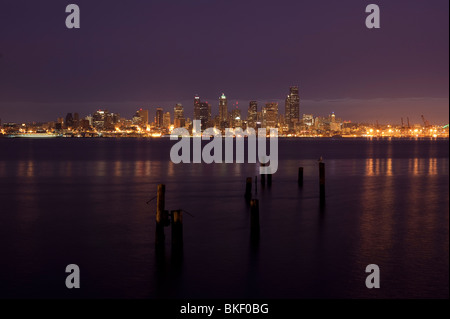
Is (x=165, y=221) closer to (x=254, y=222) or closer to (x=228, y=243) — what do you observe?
(x=228, y=243)

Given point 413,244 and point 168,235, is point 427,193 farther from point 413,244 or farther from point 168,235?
point 168,235

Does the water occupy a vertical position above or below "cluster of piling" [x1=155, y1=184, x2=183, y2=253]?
below

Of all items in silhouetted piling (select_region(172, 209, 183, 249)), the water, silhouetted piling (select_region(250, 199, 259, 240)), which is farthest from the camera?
silhouetted piling (select_region(250, 199, 259, 240))

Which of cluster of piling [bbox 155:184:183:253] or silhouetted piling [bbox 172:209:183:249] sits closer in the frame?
silhouetted piling [bbox 172:209:183:249]

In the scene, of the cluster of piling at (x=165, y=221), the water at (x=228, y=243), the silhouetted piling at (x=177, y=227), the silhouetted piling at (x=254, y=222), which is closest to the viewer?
the water at (x=228, y=243)

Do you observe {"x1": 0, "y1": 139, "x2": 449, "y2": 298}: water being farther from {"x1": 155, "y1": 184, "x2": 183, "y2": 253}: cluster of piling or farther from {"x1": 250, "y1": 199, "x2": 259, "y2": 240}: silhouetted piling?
{"x1": 155, "y1": 184, "x2": 183, "y2": 253}: cluster of piling

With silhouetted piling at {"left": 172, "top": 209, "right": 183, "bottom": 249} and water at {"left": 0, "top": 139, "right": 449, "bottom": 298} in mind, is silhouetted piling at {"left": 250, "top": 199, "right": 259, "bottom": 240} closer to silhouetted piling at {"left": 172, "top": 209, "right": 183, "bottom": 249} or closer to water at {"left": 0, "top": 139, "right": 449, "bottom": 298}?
water at {"left": 0, "top": 139, "right": 449, "bottom": 298}

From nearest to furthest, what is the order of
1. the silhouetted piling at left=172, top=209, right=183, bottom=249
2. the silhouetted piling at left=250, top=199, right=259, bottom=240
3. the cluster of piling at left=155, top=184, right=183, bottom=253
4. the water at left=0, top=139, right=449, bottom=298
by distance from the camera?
1. the water at left=0, top=139, right=449, bottom=298
2. the silhouetted piling at left=172, top=209, right=183, bottom=249
3. the cluster of piling at left=155, top=184, right=183, bottom=253
4. the silhouetted piling at left=250, top=199, right=259, bottom=240

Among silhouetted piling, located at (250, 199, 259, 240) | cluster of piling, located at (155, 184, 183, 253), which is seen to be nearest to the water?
silhouetted piling, located at (250, 199, 259, 240)

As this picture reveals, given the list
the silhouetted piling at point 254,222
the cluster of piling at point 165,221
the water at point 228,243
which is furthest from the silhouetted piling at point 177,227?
the silhouetted piling at point 254,222

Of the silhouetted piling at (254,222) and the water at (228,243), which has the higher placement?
the silhouetted piling at (254,222)

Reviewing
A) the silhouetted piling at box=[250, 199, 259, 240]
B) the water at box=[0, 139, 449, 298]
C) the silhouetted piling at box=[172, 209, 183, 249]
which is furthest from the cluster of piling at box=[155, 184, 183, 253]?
the silhouetted piling at box=[250, 199, 259, 240]

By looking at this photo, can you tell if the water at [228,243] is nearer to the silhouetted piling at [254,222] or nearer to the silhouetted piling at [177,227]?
the silhouetted piling at [254,222]
